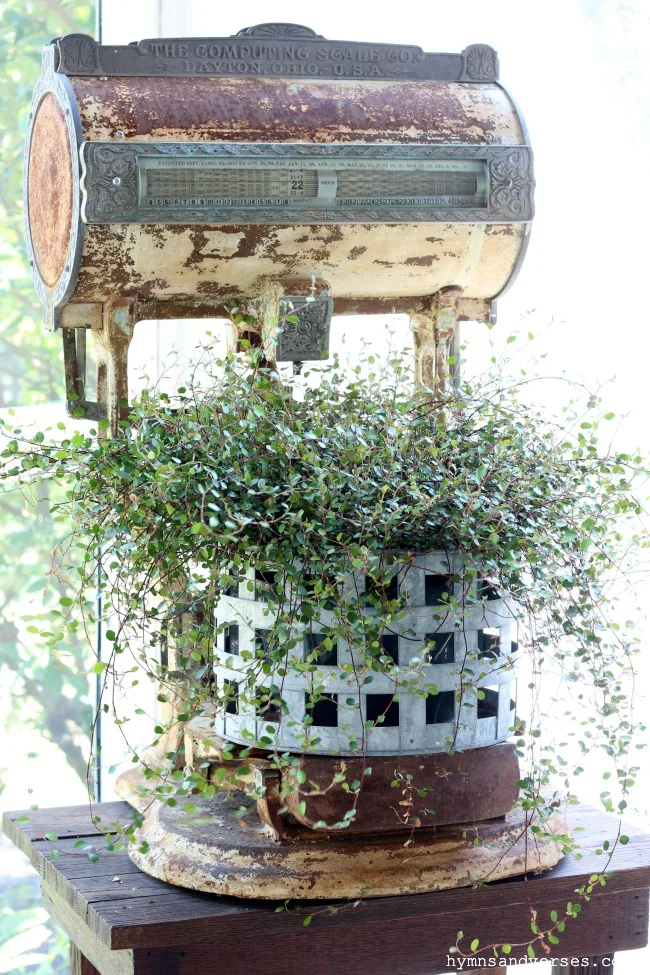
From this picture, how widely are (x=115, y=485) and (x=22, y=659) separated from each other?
159cm

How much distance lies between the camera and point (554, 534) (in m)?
1.18

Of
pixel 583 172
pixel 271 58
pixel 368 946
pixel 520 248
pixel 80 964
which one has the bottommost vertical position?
pixel 80 964

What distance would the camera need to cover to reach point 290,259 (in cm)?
149

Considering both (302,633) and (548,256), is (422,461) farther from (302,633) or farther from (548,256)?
(548,256)

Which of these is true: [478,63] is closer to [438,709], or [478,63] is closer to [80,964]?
[438,709]

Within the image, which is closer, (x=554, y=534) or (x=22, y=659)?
(x=554, y=534)

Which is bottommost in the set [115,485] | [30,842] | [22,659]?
A: [22,659]

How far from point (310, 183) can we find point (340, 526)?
19.6 inches

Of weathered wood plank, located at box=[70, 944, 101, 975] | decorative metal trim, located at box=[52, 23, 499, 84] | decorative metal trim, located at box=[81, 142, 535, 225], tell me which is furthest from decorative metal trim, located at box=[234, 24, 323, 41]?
weathered wood plank, located at box=[70, 944, 101, 975]

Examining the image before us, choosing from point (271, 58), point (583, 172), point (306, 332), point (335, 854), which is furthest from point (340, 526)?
point (583, 172)

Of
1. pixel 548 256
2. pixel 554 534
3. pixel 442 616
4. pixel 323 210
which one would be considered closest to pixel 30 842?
pixel 442 616

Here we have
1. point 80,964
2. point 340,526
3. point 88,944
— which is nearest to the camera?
point 340,526

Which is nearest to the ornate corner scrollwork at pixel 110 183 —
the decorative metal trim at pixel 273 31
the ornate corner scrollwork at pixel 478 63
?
the decorative metal trim at pixel 273 31

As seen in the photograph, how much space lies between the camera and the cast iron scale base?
3.75ft
